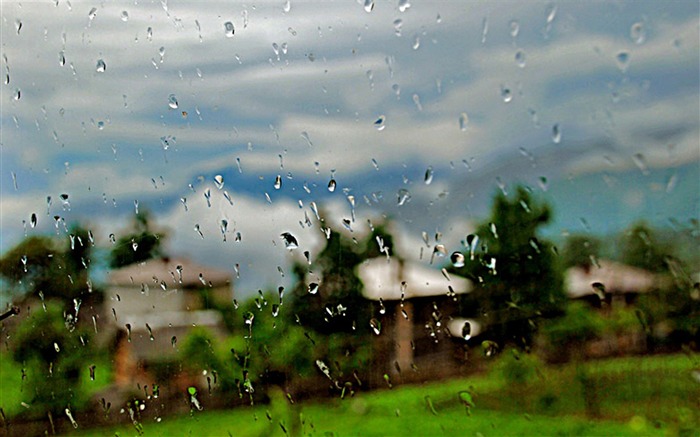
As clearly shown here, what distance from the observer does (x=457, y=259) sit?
892 millimetres

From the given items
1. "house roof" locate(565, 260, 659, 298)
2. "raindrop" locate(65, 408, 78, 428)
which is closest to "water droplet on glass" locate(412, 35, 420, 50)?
"house roof" locate(565, 260, 659, 298)

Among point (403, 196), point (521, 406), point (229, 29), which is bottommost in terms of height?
point (521, 406)

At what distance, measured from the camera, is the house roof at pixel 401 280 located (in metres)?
0.90

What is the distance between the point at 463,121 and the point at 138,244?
1.85 ft

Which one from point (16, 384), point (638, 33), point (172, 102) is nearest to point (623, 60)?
point (638, 33)

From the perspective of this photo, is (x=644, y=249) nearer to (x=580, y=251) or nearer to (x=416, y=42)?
(x=580, y=251)

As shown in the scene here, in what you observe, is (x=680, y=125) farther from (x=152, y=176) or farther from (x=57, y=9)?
(x=57, y=9)

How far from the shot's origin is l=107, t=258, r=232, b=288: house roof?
1.12 meters

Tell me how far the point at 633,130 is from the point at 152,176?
690 millimetres

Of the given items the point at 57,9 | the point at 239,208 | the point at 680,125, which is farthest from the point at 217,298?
the point at 680,125

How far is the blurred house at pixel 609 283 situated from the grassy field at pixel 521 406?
0.06 m

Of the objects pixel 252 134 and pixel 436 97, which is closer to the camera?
pixel 436 97

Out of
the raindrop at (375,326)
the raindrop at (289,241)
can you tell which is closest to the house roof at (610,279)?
the raindrop at (375,326)

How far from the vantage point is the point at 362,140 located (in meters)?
0.99
